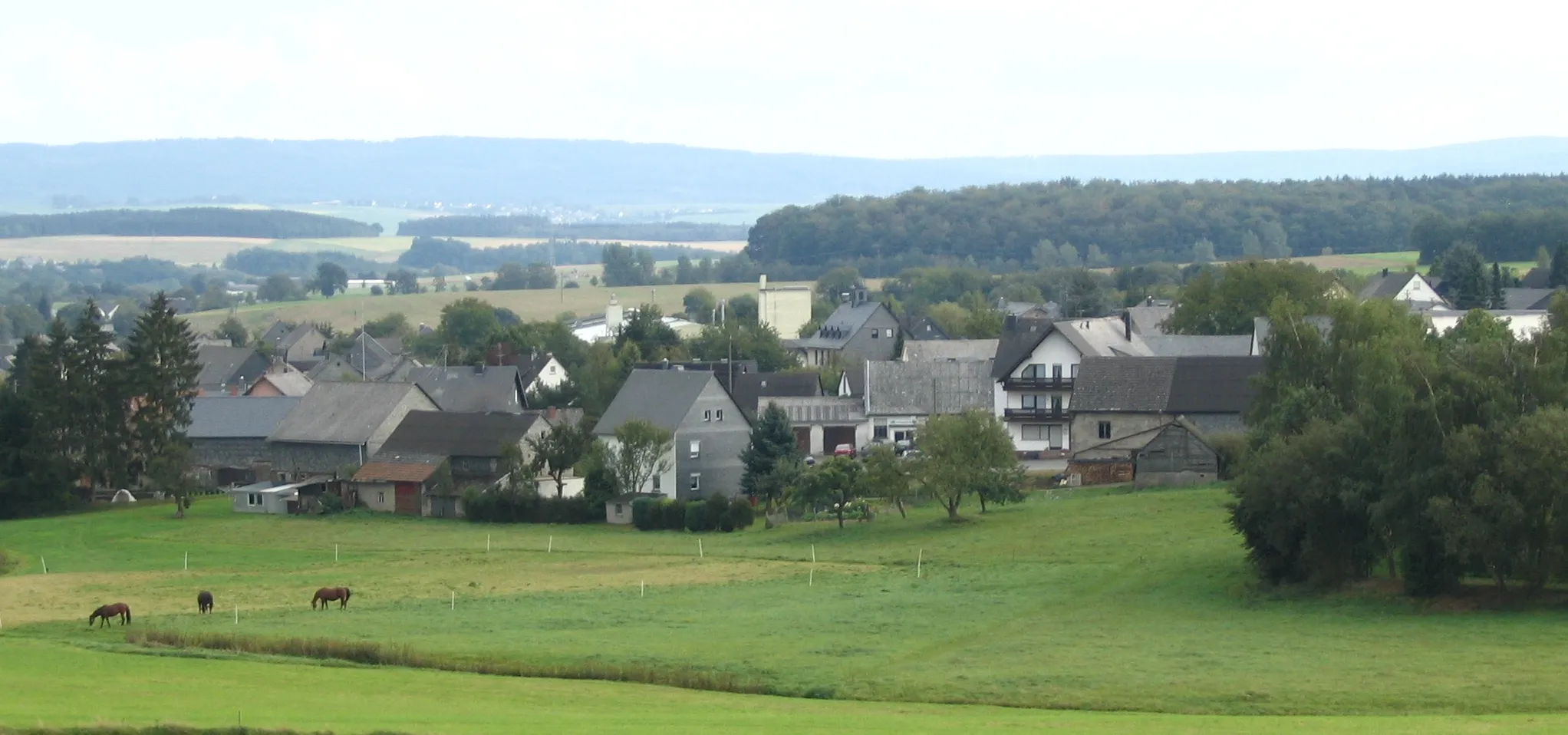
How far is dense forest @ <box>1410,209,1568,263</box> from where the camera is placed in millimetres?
171125

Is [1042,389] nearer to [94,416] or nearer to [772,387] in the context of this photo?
[772,387]

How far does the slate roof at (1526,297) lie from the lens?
118m

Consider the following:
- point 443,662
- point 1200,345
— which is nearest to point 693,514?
point 443,662

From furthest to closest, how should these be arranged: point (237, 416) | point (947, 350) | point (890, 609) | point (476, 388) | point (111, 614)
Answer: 1. point (947, 350)
2. point (476, 388)
3. point (237, 416)
4. point (111, 614)
5. point (890, 609)

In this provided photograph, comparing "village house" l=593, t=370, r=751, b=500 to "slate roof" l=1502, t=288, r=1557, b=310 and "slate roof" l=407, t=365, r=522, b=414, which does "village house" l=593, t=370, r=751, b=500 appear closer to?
"slate roof" l=407, t=365, r=522, b=414

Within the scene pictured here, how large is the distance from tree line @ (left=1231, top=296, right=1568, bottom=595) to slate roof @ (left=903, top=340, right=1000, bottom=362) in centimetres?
5321

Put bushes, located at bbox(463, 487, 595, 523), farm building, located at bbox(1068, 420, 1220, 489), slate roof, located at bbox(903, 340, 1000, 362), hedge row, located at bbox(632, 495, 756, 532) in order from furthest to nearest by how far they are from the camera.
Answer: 1. slate roof, located at bbox(903, 340, 1000, 362)
2. bushes, located at bbox(463, 487, 595, 523)
3. farm building, located at bbox(1068, 420, 1220, 489)
4. hedge row, located at bbox(632, 495, 756, 532)

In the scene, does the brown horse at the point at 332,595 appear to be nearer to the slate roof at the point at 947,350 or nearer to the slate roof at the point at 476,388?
the slate roof at the point at 476,388

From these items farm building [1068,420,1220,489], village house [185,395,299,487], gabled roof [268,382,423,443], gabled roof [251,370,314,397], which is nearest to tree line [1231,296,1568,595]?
farm building [1068,420,1220,489]

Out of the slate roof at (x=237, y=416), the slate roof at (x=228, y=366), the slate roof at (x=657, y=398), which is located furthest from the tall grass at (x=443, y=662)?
the slate roof at (x=228, y=366)

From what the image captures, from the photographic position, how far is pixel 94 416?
78625mm

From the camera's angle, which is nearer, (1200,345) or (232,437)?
(232,437)

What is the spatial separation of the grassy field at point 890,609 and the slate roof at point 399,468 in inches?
209

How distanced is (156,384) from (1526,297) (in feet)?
278
